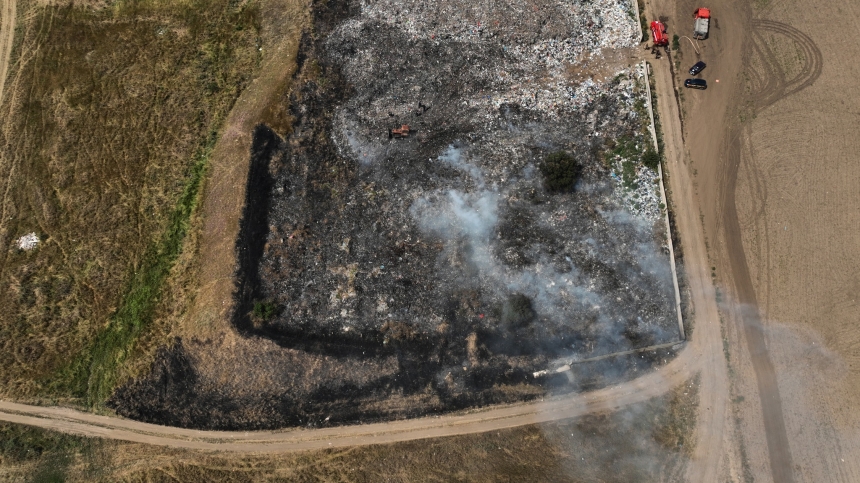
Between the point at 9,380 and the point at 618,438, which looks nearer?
the point at 618,438

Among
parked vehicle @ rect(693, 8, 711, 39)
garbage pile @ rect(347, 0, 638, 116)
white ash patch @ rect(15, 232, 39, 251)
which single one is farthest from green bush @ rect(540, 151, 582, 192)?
white ash patch @ rect(15, 232, 39, 251)

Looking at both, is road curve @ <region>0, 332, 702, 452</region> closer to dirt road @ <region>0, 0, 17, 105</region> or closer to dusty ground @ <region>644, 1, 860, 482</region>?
dusty ground @ <region>644, 1, 860, 482</region>

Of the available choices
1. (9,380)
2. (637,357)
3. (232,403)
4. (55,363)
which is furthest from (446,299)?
(9,380)

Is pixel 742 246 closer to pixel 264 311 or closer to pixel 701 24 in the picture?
pixel 701 24

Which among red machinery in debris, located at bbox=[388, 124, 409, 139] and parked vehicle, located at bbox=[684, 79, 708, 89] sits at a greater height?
red machinery in debris, located at bbox=[388, 124, 409, 139]

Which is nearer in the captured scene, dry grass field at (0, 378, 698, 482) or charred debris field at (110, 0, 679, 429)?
dry grass field at (0, 378, 698, 482)

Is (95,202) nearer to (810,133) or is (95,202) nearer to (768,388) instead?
(768,388)
